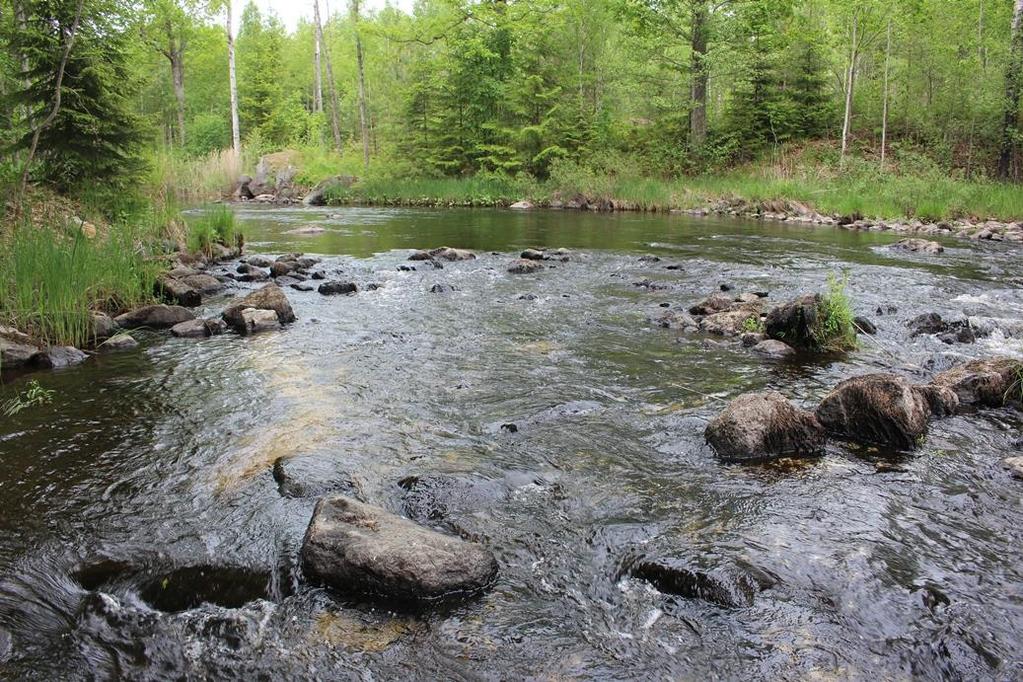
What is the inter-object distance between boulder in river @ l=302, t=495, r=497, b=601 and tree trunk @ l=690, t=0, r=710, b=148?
3032cm

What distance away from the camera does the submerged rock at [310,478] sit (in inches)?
178

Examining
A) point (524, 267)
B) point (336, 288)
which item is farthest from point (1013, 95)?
point (336, 288)

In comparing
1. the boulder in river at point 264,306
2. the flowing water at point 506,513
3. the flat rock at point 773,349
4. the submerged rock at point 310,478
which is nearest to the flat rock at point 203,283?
the boulder in river at point 264,306

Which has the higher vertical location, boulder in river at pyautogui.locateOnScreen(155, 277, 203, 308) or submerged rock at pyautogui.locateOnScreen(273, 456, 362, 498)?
boulder in river at pyautogui.locateOnScreen(155, 277, 203, 308)

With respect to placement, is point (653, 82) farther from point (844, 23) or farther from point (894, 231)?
point (894, 231)

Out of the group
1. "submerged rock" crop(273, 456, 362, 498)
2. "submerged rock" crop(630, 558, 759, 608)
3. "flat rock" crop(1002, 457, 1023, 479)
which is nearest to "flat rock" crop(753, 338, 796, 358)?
"flat rock" crop(1002, 457, 1023, 479)

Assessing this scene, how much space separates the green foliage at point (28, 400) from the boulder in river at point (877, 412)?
6802mm

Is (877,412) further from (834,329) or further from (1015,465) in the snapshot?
(834,329)

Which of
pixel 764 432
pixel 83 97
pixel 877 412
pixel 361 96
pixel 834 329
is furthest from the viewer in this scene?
pixel 361 96

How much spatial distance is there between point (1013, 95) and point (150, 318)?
28671mm

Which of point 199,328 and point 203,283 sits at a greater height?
point 203,283

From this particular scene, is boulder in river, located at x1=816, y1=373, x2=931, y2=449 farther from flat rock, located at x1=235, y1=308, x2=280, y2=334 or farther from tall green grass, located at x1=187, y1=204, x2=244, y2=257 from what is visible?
tall green grass, located at x1=187, y1=204, x2=244, y2=257

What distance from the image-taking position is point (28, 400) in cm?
607

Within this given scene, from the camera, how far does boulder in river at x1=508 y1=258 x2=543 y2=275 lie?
13453mm
